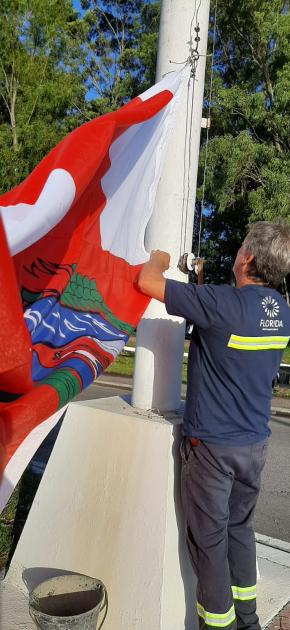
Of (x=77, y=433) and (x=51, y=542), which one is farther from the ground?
(x=77, y=433)

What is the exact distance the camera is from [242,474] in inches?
112

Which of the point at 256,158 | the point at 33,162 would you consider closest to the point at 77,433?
the point at 256,158

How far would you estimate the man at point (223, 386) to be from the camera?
8.86 ft

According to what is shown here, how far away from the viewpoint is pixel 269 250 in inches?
107

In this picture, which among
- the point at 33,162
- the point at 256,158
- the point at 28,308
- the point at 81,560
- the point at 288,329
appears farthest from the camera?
the point at 33,162

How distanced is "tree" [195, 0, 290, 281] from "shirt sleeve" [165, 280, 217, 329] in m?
15.1

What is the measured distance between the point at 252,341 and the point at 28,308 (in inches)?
40.2

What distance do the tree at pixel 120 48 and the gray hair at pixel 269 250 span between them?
21.9 m

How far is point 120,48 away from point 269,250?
29687 mm

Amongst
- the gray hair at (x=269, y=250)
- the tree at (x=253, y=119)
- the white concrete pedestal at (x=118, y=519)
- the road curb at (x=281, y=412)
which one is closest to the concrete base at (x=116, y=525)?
the white concrete pedestal at (x=118, y=519)

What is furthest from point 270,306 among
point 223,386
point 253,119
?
point 253,119

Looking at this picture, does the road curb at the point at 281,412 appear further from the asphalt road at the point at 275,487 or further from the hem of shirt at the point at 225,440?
the hem of shirt at the point at 225,440

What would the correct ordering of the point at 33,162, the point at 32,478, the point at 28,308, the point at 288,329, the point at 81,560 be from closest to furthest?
the point at 28,308 < the point at 288,329 < the point at 81,560 < the point at 32,478 < the point at 33,162

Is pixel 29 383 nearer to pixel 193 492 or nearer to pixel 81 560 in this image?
pixel 193 492
